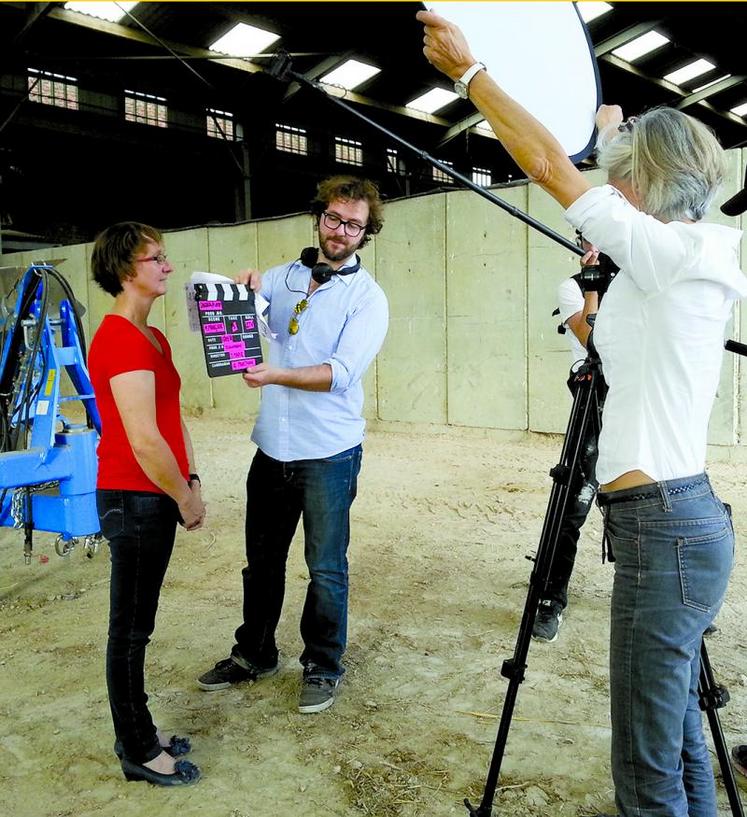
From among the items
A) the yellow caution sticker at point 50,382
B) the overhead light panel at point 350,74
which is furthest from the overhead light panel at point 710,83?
the yellow caution sticker at point 50,382

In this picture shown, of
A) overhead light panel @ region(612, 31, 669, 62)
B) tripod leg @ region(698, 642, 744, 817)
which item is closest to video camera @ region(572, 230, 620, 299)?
tripod leg @ region(698, 642, 744, 817)

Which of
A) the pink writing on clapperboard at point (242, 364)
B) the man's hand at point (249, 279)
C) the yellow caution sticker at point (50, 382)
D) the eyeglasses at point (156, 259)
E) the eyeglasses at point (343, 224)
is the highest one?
the eyeglasses at point (343, 224)

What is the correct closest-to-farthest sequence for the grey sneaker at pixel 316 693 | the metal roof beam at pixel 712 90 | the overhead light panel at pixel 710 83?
the grey sneaker at pixel 316 693 < the metal roof beam at pixel 712 90 < the overhead light panel at pixel 710 83

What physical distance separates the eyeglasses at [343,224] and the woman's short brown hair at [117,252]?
1.78ft

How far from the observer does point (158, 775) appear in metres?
1.62

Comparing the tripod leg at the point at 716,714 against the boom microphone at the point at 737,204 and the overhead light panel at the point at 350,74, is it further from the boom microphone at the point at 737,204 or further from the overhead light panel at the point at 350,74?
the overhead light panel at the point at 350,74

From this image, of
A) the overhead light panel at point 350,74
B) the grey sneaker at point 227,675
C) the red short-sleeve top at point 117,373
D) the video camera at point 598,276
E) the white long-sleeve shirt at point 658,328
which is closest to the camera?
the white long-sleeve shirt at point 658,328

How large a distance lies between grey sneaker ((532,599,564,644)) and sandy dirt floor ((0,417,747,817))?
1.8 inches

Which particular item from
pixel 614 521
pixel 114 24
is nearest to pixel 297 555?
pixel 614 521

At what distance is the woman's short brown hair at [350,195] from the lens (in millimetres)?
2006

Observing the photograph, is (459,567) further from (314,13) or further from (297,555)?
(314,13)

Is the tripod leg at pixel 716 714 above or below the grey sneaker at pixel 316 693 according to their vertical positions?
above

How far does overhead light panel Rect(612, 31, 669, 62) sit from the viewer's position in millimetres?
9000

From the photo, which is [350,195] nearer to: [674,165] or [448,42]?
[448,42]
